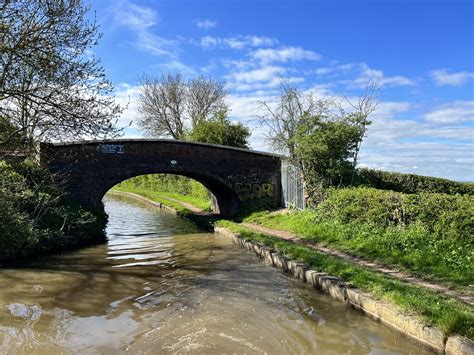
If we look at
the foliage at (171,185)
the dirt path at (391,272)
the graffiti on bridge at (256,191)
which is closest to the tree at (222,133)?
the foliage at (171,185)

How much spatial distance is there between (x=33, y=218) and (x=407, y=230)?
1033 centimetres

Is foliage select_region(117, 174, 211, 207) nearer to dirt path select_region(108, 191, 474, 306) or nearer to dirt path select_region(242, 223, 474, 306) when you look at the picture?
dirt path select_region(108, 191, 474, 306)

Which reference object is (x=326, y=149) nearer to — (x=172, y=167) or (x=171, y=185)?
(x=172, y=167)

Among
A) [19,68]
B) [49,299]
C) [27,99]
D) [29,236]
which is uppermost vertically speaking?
[19,68]

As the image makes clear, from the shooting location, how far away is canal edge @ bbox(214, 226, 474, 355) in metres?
4.80

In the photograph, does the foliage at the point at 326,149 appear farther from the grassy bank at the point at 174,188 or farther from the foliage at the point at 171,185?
the foliage at the point at 171,185

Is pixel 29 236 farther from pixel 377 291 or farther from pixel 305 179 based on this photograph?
pixel 305 179

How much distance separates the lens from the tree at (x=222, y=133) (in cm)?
2834

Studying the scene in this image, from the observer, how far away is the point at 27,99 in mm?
8195

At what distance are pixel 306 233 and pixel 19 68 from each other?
945 cm

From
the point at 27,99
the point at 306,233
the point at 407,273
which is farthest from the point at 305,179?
the point at 27,99

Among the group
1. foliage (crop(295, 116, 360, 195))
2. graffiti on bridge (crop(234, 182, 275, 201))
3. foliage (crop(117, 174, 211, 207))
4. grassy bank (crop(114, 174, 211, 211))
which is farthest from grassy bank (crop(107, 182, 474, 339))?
foliage (crop(117, 174, 211, 207))

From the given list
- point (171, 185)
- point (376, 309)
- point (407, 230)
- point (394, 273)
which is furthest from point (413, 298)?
point (171, 185)

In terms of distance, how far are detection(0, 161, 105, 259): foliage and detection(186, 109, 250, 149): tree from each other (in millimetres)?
13104
